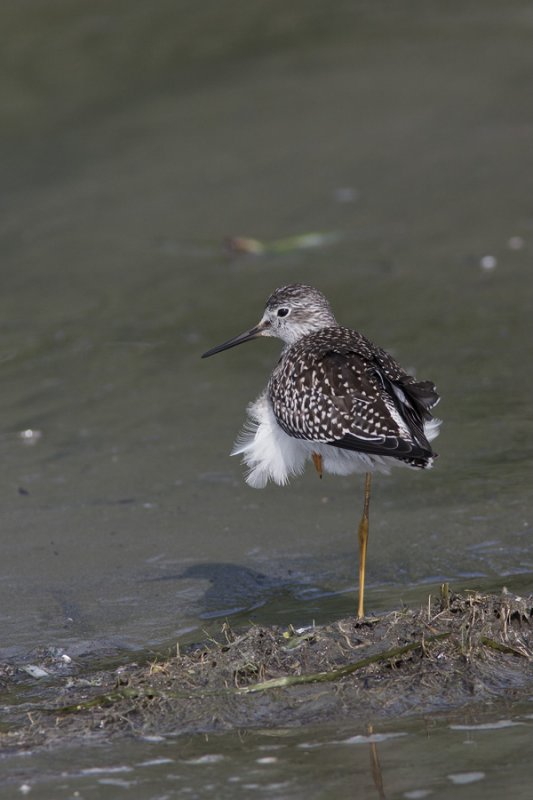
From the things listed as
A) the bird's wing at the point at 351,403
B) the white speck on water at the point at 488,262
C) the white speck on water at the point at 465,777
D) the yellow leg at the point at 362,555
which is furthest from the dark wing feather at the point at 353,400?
the white speck on water at the point at 488,262

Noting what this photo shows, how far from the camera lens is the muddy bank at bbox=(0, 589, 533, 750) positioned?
503 cm

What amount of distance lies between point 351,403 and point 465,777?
2.22 metres

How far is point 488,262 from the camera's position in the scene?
10352 mm

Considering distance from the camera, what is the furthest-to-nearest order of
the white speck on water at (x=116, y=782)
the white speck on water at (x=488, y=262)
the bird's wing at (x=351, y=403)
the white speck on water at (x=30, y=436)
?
1. the white speck on water at (x=488, y=262)
2. the white speck on water at (x=30, y=436)
3. the bird's wing at (x=351, y=403)
4. the white speck on water at (x=116, y=782)

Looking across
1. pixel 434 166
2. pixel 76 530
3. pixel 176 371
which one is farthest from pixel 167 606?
pixel 434 166

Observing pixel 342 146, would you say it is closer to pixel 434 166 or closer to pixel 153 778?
pixel 434 166

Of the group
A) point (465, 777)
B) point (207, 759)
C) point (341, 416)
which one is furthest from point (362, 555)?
point (465, 777)

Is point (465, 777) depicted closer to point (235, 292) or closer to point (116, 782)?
point (116, 782)

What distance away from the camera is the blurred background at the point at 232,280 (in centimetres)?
677

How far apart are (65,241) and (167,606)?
5864mm

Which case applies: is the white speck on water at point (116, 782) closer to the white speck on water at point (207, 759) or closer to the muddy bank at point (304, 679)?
the white speck on water at point (207, 759)

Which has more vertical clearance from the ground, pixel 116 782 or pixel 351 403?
pixel 351 403

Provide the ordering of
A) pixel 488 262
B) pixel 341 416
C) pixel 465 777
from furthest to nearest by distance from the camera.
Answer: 1. pixel 488 262
2. pixel 341 416
3. pixel 465 777

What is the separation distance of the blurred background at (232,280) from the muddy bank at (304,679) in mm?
580
